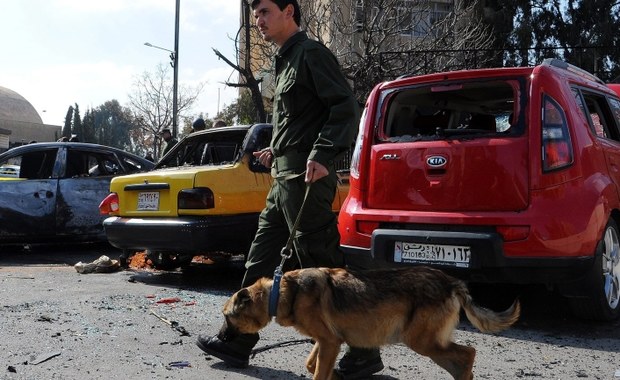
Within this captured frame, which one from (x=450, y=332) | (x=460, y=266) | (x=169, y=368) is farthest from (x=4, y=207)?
(x=450, y=332)

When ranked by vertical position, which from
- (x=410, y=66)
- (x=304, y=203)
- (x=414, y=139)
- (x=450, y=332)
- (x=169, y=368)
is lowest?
(x=169, y=368)

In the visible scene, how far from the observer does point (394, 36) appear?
647 inches

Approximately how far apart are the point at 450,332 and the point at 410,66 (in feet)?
41.9

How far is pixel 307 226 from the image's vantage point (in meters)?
3.38

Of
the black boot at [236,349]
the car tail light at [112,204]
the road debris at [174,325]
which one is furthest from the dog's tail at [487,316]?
the car tail light at [112,204]

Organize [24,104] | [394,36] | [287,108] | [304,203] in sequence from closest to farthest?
[304,203], [287,108], [394,36], [24,104]

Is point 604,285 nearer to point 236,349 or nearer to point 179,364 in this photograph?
point 236,349

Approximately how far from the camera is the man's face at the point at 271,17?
351 centimetres

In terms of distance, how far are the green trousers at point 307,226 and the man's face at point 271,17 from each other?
2.65ft

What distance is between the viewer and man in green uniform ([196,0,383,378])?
332 centimetres

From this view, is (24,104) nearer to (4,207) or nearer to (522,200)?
(4,207)

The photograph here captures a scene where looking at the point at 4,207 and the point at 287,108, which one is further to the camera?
the point at 4,207

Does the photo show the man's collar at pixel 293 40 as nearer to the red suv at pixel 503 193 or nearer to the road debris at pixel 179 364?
the red suv at pixel 503 193

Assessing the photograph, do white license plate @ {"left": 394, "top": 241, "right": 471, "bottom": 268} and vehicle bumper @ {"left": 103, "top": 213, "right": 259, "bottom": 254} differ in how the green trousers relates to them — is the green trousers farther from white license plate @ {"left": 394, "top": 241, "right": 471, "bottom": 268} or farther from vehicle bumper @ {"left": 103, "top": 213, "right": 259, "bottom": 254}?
vehicle bumper @ {"left": 103, "top": 213, "right": 259, "bottom": 254}
